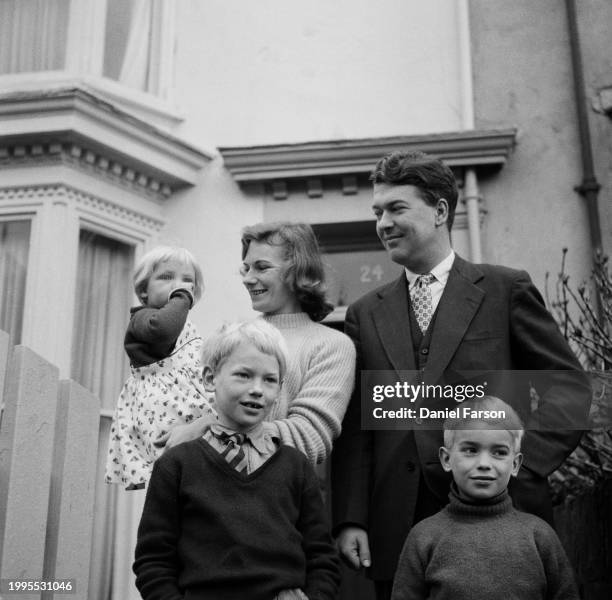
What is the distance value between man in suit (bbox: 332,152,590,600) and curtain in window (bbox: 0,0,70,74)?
4.57 m

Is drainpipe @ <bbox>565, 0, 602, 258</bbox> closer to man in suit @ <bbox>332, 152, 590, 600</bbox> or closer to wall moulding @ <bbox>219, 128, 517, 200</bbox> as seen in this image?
wall moulding @ <bbox>219, 128, 517, 200</bbox>

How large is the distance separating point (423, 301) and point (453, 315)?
0.19 m

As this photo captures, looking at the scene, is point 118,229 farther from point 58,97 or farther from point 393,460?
point 393,460

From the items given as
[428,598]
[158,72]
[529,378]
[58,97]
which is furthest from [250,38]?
[428,598]

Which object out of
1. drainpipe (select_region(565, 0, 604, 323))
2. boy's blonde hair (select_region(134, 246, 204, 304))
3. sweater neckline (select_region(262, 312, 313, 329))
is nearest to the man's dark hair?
sweater neckline (select_region(262, 312, 313, 329))

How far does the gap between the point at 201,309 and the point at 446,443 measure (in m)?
4.08

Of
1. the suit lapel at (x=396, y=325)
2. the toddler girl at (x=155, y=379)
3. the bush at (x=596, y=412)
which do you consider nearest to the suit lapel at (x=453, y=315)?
the suit lapel at (x=396, y=325)

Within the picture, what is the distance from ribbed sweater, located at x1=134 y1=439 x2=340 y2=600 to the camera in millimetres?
2541

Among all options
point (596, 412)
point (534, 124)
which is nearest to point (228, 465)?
point (596, 412)

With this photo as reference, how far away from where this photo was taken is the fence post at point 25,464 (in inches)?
130

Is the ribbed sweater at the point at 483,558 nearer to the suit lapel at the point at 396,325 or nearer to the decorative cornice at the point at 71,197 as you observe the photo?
the suit lapel at the point at 396,325

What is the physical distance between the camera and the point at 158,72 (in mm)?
7336

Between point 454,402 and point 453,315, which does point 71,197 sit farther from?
point 454,402

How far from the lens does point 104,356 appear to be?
264 inches
